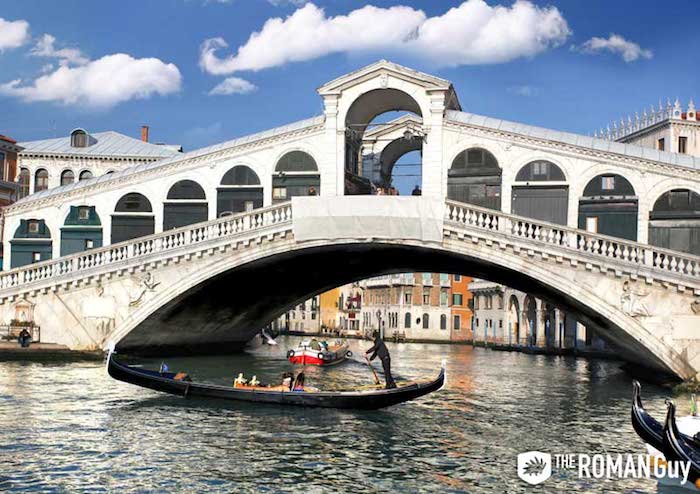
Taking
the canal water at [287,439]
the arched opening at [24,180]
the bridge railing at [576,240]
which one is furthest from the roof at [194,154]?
the arched opening at [24,180]

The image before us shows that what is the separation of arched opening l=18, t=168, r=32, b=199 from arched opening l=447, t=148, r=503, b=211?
22.6m

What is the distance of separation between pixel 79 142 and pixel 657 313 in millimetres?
29003

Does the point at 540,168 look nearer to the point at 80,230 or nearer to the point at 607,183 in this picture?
the point at 607,183

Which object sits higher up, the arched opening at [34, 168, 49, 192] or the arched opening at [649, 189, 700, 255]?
the arched opening at [34, 168, 49, 192]

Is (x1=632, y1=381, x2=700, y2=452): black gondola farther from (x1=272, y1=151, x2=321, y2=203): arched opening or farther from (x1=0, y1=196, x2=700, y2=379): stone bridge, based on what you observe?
(x1=272, y1=151, x2=321, y2=203): arched opening

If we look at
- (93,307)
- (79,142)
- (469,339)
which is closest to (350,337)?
(469,339)

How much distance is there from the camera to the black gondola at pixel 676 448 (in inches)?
444

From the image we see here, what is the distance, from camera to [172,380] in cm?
1897

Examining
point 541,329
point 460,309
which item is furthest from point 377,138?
point 460,309

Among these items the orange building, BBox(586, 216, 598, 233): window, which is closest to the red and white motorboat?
BBox(586, 216, 598, 233): window

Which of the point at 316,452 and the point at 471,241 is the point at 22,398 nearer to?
the point at 316,452

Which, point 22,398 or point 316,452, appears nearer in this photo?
point 316,452

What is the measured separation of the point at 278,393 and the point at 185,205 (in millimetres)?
13220

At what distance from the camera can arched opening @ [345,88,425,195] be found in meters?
28.8
